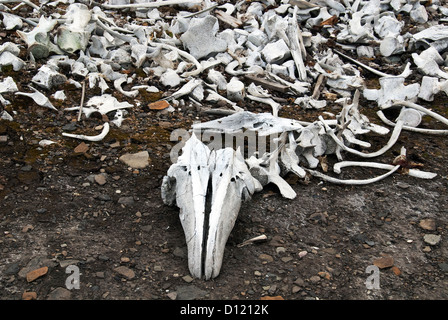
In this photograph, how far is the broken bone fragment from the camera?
275cm

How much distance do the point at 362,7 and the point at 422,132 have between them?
3.06 metres

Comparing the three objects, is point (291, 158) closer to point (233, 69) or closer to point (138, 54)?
point (233, 69)

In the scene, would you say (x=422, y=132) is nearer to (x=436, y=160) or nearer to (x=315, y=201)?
(x=436, y=160)

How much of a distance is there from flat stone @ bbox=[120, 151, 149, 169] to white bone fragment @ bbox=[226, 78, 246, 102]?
4.49 feet

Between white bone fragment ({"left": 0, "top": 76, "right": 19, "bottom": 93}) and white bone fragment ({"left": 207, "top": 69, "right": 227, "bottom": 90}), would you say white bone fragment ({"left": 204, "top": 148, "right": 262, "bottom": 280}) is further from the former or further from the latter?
white bone fragment ({"left": 0, "top": 76, "right": 19, "bottom": 93})

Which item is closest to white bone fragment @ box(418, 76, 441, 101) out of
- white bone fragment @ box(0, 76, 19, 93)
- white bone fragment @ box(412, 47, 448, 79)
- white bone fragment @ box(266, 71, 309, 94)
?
white bone fragment @ box(412, 47, 448, 79)

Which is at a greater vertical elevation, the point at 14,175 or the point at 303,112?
the point at 14,175

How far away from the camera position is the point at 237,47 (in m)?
5.73

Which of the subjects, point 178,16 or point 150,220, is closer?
point 150,220

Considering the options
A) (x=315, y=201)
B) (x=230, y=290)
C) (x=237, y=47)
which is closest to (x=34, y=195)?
(x=230, y=290)

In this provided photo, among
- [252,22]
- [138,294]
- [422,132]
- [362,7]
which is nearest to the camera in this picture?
[138,294]

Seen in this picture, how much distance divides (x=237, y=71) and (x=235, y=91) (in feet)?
1.79

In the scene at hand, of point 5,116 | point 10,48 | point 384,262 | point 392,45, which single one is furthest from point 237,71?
point 384,262

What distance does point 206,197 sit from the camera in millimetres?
3014
